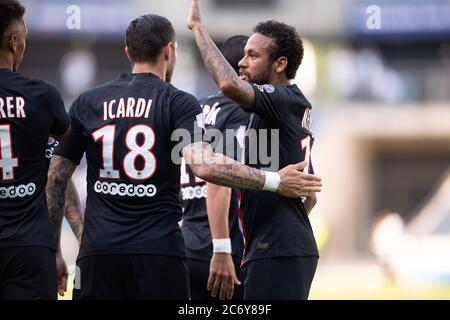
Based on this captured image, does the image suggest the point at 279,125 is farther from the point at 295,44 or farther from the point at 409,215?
the point at 409,215

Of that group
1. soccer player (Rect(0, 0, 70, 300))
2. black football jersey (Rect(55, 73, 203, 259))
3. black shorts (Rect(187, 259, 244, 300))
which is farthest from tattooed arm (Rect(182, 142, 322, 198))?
black shorts (Rect(187, 259, 244, 300))

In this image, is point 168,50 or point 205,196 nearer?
point 168,50

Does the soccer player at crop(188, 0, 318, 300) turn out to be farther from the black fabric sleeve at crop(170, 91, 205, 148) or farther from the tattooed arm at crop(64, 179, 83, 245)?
the tattooed arm at crop(64, 179, 83, 245)

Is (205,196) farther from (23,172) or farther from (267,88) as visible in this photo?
(23,172)

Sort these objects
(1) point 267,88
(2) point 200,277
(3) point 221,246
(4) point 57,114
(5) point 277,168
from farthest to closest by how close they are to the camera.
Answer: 1. (2) point 200,277
2. (3) point 221,246
3. (5) point 277,168
4. (1) point 267,88
5. (4) point 57,114

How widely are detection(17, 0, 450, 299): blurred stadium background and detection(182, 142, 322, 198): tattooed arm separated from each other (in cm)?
2161

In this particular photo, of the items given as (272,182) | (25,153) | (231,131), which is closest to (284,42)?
(231,131)

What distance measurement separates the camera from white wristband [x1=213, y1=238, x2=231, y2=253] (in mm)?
7504

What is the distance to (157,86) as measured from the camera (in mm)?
6523

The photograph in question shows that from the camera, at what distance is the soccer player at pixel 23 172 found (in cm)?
635

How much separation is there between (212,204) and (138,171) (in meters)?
1.36

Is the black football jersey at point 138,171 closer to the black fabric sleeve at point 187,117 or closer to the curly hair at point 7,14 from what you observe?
the black fabric sleeve at point 187,117

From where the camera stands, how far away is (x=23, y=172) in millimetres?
6445

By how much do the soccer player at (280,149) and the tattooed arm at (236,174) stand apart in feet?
0.77
